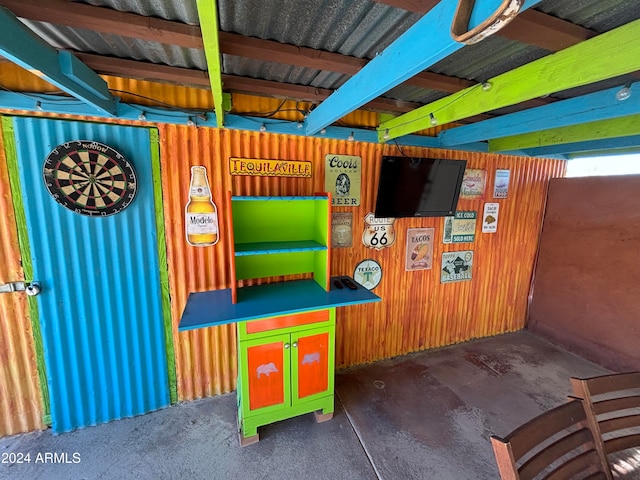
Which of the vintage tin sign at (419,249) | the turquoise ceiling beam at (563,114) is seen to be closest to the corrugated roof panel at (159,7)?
the turquoise ceiling beam at (563,114)

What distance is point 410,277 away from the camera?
11.1 ft

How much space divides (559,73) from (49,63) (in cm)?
263

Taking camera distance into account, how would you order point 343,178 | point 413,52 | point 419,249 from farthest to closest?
point 419,249
point 343,178
point 413,52

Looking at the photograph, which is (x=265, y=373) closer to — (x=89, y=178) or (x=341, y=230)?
(x=341, y=230)

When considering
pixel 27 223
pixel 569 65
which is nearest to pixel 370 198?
pixel 569 65

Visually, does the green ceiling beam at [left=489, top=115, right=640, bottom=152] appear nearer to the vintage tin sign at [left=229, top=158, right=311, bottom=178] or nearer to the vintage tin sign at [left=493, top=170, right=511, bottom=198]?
the vintage tin sign at [left=493, top=170, right=511, bottom=198]

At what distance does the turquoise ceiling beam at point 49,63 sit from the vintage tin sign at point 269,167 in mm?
977

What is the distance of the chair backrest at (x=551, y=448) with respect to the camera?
3.39ft

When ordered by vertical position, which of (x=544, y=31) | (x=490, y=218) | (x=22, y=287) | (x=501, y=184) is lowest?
(x=22, y=287)

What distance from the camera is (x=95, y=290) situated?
2.25m

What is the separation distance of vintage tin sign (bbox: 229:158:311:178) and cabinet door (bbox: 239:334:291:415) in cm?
149

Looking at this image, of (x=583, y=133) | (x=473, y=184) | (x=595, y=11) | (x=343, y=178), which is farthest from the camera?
(x=473, y=184)

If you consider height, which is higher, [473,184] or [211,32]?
[211,32]

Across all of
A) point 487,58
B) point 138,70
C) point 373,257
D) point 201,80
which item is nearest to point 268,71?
point 201,80
